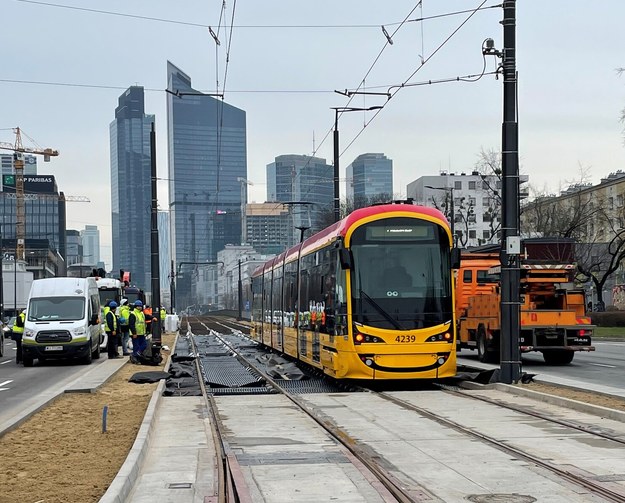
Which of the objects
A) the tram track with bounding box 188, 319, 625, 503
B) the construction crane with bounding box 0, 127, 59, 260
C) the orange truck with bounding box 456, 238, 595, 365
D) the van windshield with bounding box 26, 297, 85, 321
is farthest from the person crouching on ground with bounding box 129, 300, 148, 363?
the construction crane with bounding box 0, 127, 59, 260

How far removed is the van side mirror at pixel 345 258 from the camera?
19.6 metres

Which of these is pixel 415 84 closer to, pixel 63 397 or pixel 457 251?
pixel 457 251

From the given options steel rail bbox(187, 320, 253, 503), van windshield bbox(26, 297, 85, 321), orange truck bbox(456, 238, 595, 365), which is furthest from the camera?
van windshield bbox(26, 297, 85, 321)

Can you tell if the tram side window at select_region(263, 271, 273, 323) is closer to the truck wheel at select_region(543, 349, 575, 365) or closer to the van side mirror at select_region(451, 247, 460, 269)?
the truck wheel at select_region(543, 349, 575, 365)

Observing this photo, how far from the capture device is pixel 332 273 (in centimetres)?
2086

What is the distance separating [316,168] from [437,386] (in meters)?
110

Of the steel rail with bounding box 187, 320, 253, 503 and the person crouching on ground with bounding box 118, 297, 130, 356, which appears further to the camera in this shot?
the person crouching on ground with bounding box 118, 297, 130, 356

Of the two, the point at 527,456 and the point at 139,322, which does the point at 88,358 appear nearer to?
the point at 139,322

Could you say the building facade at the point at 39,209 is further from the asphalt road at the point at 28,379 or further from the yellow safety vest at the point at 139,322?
the yellow safety vest at the point at 139,322

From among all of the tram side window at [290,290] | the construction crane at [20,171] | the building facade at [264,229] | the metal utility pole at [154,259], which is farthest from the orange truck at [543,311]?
the construction crane at [20,171]

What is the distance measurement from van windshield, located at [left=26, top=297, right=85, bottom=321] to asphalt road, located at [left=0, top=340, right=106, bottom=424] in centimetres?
150

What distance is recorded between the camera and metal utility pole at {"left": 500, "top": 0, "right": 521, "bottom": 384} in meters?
19.0

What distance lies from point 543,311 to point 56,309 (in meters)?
14.9

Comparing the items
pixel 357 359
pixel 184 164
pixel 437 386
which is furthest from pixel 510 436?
pixel 184 164
